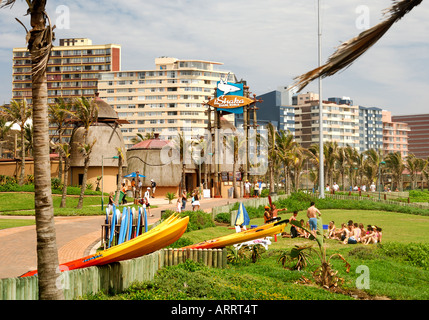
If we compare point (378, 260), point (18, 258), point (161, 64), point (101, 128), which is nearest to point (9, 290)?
point (18, 258)

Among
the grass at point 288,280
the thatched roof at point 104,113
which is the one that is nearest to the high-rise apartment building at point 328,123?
the thatched roof at point 104,113

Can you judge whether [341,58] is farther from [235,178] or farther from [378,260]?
[235,178]

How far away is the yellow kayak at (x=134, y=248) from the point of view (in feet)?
39.7

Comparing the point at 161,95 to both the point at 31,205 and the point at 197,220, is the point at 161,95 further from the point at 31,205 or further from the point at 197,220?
the point at 197,220

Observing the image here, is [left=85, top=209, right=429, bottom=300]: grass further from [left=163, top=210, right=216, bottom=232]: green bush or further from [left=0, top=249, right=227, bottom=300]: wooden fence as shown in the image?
[left=163, top=210, right=216, bottom=232]: green bush

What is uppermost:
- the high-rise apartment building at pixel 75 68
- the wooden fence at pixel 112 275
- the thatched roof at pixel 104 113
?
the high-rise apartment building at pixel 75 68

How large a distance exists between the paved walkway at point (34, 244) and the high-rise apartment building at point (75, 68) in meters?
99.2

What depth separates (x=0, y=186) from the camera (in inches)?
1745

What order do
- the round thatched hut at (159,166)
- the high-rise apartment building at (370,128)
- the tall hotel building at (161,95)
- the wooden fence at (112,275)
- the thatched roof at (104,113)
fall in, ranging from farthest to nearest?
1. the high-rise apartment building at (370,128)
2. the tall hotel building at (161,95)
3. the round thatched hut at (159,166)
4. the thatched roof at (104,113)
5. the wooden fence at (112,275)

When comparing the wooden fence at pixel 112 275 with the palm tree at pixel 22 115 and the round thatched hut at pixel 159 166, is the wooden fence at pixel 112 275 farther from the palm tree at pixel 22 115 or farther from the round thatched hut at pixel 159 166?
the round thatched hut at pixel 159 166

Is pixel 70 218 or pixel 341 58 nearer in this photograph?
pixel 341 58

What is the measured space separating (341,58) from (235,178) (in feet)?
158

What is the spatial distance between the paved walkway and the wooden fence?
393cm

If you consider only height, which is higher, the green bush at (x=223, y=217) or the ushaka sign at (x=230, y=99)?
the ushaka sign at (x=230, y=99)
